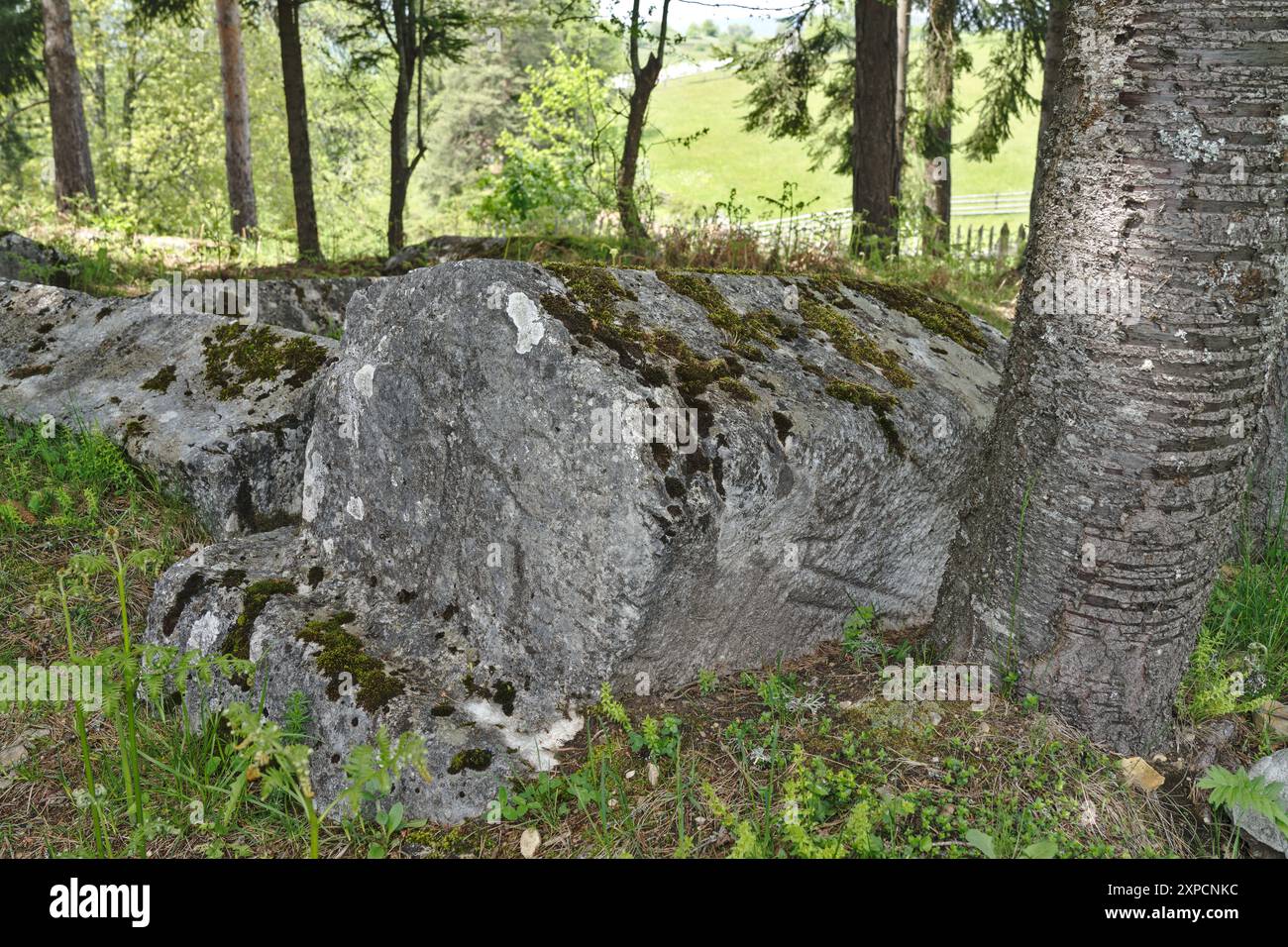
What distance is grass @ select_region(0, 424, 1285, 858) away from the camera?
7.70 feet

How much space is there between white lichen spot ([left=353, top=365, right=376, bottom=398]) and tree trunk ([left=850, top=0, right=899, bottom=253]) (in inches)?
278

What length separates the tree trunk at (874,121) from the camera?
30.7 ft

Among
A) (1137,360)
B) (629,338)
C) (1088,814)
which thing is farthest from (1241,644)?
(629,338)

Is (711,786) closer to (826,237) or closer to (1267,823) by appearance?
(1267,823)

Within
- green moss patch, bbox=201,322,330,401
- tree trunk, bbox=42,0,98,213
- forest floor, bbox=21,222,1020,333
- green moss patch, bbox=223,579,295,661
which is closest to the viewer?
green moss patch, bbox=223,579,295,661

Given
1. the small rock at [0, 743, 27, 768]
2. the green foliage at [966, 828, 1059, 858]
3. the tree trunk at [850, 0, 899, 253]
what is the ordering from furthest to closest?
1. the tree trunk at [850, 0, 899, 253]
2. the small rock at [0, 743, 27, 768]
3. the green foliage at [966, 828, 1059, 858]

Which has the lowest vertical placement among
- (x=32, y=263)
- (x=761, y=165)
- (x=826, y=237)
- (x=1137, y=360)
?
(x=1137, y=360)

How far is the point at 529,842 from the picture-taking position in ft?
7.98

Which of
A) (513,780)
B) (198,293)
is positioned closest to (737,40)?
(198,293)

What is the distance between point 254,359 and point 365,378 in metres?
1.74

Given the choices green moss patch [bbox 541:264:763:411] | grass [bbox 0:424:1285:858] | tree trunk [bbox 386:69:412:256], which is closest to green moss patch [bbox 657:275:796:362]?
green moss patch [bbox 541:264:763:411]

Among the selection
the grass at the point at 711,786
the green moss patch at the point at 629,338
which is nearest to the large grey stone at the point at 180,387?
the grass at the point at 711,786

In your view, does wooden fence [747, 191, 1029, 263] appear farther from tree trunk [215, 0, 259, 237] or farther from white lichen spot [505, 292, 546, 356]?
tree trunk [215, 0, 259, 237]

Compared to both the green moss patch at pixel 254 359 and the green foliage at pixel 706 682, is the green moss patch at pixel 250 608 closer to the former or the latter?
the green moss patch at pixel 254 359
